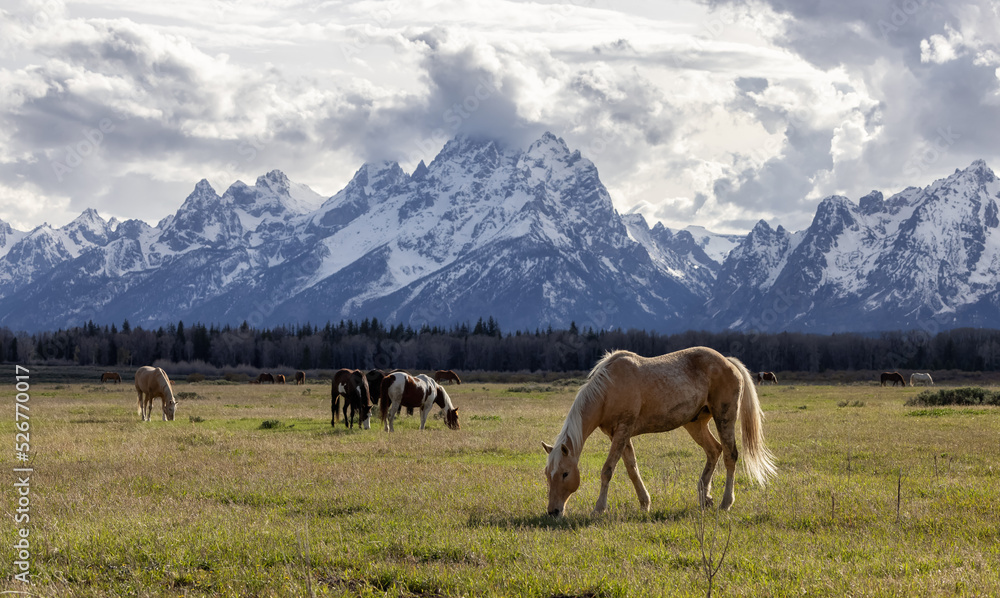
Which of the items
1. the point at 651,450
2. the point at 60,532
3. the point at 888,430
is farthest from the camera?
the point at 888,430

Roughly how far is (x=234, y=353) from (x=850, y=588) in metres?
190

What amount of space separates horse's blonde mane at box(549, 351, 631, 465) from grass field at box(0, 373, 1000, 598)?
3.71 ft

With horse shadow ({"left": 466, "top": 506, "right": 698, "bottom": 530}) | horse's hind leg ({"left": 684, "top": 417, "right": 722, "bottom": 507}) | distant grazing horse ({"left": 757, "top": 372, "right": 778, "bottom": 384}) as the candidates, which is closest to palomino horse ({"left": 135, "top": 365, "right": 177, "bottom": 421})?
horse shadow ({"left": 466, "top": 506, "right": 698, "bottom": 530})

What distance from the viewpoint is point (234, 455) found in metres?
18.5

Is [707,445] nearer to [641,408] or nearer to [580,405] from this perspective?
[641,408]

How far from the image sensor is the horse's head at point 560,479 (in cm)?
1147

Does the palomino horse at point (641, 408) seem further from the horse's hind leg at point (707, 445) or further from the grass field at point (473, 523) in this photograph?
the grass field at point (473, 523)

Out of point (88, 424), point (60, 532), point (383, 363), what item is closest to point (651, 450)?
point (60, 532)

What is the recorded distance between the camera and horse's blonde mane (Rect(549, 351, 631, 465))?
38.5 ft

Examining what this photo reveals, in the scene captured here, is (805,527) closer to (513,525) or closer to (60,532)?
(513,525)

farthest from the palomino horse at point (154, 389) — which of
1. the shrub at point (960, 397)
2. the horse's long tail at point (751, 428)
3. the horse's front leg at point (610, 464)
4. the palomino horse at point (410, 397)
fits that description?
the shrub at point (960, 397)

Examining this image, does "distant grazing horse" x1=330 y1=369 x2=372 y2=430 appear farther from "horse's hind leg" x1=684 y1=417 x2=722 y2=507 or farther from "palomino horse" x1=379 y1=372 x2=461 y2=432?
"horse's hind leg" x1=684 y1=417 x2=722 y2=507

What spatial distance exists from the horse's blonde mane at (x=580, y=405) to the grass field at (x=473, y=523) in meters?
1.13

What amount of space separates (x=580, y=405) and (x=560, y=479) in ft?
4.15
